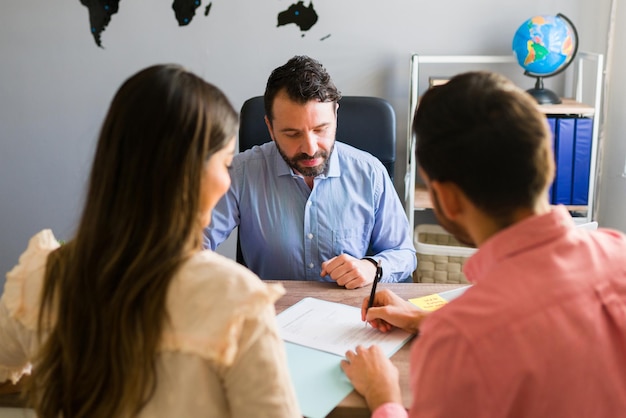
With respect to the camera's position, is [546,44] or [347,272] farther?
[546,44]

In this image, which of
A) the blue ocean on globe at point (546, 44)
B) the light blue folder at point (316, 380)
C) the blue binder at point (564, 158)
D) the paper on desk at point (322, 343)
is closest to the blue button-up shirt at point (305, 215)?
the paper on desk at point (322, 343)

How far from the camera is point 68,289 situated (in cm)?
91

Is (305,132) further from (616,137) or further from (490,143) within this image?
(616,137)

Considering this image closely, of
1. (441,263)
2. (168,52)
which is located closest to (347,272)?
(441,263)

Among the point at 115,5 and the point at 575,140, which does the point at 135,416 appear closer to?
the point at 575,140

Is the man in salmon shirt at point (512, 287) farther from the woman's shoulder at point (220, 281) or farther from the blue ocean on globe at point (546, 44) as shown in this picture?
the blue ocean on globe at point (546, 44)

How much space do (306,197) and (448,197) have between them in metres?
1.12

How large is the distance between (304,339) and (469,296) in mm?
611

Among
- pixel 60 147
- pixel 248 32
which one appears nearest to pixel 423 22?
pixel 248 32

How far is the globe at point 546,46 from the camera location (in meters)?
2.52

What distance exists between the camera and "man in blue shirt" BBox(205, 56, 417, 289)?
75.3 inches

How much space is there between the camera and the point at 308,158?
192 cm

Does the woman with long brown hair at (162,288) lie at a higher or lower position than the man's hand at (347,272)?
higher

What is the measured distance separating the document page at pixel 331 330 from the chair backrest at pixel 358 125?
71 cm
